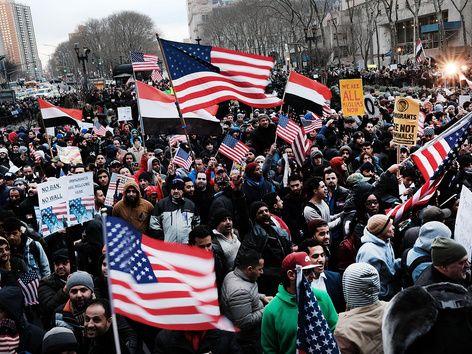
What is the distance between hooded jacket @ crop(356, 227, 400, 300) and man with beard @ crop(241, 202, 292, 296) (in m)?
0.94

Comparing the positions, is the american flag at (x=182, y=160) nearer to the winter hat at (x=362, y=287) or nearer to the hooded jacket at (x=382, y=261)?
the hooded jacket at (x=382, y=261)

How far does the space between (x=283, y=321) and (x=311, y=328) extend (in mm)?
584

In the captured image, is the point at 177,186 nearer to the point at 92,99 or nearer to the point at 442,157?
the point at 442,157

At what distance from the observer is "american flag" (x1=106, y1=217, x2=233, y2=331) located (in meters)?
3.58

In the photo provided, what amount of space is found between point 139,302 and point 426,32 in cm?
7000

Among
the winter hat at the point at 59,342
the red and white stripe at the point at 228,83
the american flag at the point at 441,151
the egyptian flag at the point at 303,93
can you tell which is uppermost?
the red and white stripe at the point at 228,83

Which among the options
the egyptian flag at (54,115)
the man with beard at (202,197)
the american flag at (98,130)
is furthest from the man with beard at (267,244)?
the american flag at (98,130)

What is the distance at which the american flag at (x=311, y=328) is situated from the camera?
3557 millimetres

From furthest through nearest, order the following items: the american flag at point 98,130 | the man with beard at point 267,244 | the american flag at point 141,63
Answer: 1. the american flag at point 141,63
2. the american flag at point 98,130
3. the man with beard at point 267,244

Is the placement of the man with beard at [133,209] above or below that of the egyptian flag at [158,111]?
below

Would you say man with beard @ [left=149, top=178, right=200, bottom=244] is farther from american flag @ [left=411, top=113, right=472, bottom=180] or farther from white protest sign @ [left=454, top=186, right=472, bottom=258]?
white protest sign @ [left=454, top=186, right=472, bottom=258]

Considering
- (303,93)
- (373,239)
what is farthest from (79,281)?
(303,93)

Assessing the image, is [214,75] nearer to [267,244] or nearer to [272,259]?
[267,244]

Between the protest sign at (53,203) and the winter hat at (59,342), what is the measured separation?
3.61 meters
